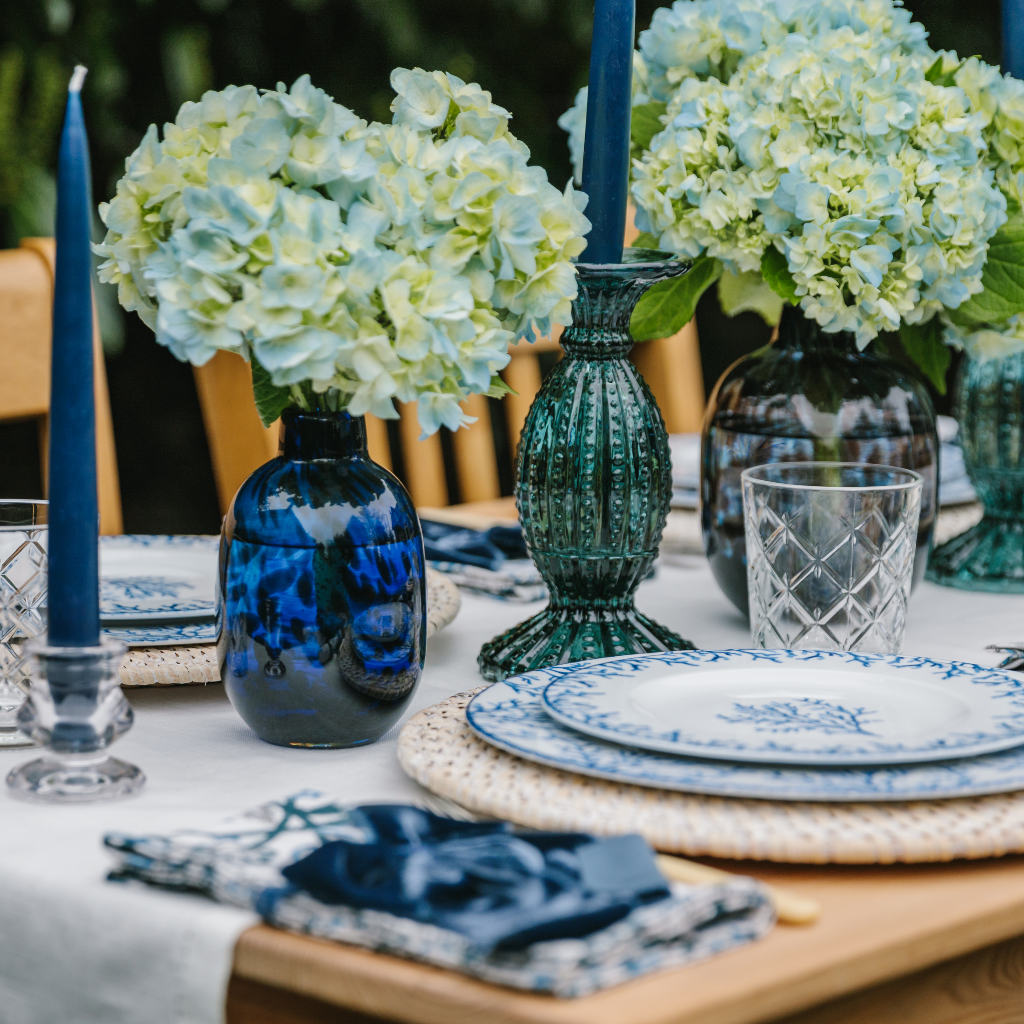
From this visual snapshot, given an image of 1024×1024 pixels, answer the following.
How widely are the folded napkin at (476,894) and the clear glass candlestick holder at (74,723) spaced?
0.09 meters

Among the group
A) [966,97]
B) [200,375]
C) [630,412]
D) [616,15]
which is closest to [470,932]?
[630,412]

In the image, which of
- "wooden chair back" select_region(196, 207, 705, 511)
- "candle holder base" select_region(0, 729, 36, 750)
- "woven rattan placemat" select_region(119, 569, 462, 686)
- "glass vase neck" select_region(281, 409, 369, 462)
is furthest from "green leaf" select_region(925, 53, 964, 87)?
"candle holder base" select_region(0, 729, 36, 750)

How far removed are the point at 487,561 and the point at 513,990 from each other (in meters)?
0.77

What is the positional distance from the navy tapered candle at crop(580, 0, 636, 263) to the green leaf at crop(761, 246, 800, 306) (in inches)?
5.5

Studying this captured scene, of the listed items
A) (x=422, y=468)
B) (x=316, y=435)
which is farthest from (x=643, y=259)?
(x=422, y=468)

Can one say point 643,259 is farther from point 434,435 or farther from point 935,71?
point 434,435

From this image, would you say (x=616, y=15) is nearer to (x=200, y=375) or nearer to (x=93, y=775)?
(x=93, y=775)

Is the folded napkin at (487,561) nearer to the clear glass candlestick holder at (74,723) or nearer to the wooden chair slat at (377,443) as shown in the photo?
the wooden chair slat at (377,443)

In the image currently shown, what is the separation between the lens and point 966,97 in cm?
101

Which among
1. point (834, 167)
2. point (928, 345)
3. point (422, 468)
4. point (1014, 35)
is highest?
point (1014, 35)

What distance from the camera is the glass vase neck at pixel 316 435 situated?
0.78 m

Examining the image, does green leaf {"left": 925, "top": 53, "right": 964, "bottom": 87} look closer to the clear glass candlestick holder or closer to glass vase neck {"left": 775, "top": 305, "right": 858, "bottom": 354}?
glass vase neck {"left": 775, "top": 305, "right": 858, "bottom": 354}

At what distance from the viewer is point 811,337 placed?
42.7 inches

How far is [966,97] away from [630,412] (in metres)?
0.33
